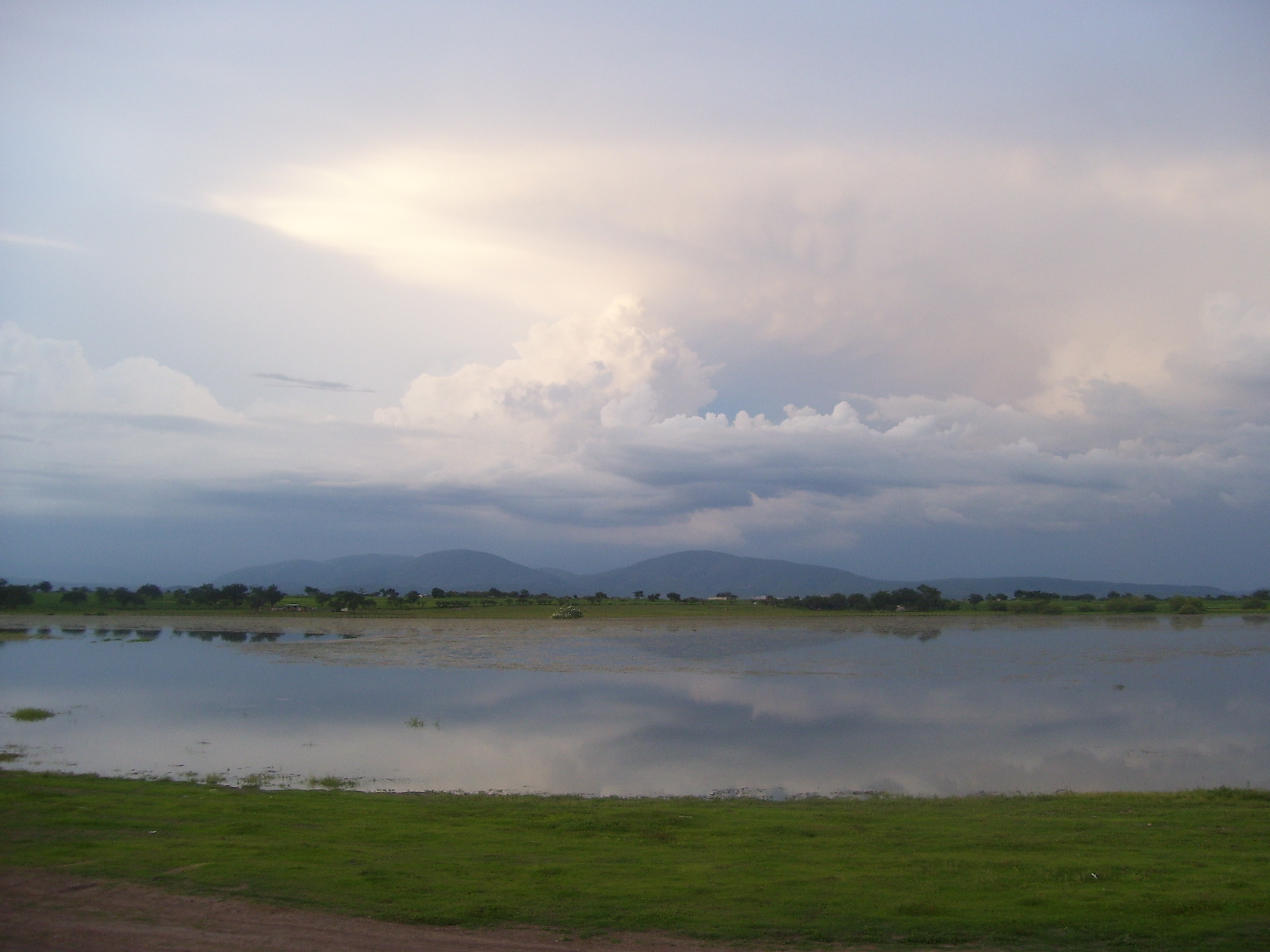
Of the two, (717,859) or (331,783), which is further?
(331,783)

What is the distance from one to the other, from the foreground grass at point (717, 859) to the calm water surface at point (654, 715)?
11.5 ft

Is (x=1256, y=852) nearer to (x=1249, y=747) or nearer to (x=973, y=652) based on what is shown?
(x=1249, y=747)

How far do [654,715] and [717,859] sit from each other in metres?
17.8

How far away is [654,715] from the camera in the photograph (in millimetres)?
28750

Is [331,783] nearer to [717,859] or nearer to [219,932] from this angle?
[219,932]

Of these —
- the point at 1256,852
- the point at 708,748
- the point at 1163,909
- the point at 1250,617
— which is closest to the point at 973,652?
the point at 708,748

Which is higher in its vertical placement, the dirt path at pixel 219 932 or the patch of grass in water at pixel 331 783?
the dirt path at pixel 219 932

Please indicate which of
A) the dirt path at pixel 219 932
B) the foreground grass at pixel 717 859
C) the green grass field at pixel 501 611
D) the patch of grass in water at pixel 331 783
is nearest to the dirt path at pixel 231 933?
the dirt path at pixel 219 932

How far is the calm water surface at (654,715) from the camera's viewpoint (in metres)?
19.6

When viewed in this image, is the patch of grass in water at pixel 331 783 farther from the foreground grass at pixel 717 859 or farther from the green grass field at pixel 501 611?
the green grass field at pixel 501 611

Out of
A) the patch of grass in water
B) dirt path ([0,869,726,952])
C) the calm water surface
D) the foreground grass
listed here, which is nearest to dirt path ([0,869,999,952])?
dirt path ([0,869,726,952])

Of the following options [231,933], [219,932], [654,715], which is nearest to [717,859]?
[231,933]

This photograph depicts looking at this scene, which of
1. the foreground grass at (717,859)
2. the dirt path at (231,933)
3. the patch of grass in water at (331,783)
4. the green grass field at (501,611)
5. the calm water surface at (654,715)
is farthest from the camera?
the green grass field at (501,611)

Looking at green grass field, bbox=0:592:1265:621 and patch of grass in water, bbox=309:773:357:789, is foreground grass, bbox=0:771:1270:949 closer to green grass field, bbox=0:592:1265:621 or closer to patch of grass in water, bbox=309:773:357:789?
patch of grass in water, bbox=309:773:357:789
